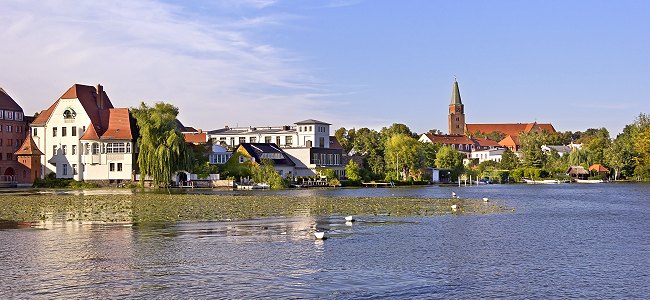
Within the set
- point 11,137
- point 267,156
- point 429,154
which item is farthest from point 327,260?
point 429,154

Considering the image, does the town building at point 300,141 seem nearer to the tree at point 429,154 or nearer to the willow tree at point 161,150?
the tree at point 429,154

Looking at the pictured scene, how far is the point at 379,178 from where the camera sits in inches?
4636

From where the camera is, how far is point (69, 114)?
99.1 meters

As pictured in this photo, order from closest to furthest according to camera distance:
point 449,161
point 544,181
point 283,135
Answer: point 449,161 < point 283,135 < point 544,181

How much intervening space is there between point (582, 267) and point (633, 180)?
122 meters

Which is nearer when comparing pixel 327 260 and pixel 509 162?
pixel 327 260

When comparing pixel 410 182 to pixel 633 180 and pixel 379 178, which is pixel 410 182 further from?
pixel 633 180

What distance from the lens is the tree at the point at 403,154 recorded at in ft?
396

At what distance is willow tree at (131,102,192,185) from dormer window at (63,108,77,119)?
1632 cm

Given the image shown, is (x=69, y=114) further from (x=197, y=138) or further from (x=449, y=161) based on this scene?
(x=449, y=161)

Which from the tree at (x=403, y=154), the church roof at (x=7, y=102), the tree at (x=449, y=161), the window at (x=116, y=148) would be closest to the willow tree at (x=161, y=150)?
the window at (x=116, y=148)

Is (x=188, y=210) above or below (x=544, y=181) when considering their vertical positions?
below

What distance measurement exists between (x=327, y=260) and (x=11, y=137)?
323ft

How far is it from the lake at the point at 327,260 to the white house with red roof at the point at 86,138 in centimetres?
5850
